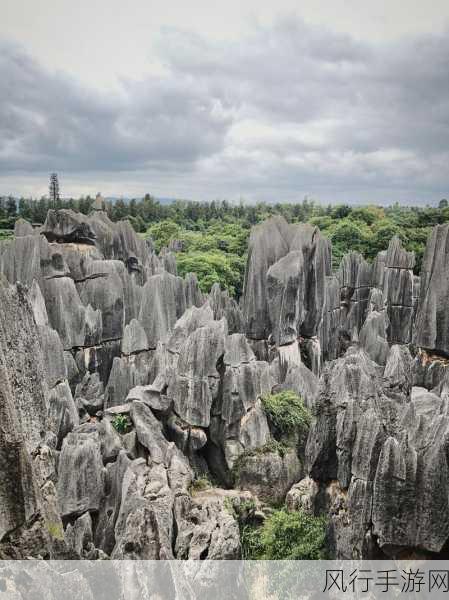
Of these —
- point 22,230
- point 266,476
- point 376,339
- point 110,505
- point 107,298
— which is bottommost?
point 266,476

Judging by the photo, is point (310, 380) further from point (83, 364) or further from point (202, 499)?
point (83, 364)

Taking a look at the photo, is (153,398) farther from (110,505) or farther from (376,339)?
(376,339)

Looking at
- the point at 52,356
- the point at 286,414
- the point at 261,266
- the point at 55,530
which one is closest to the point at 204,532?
the point at 286,414

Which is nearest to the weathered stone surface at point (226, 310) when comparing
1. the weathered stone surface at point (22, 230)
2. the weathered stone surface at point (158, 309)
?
the weathered stone surface at point (158, 309)

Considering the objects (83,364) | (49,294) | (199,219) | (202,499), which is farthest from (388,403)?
(199,219)

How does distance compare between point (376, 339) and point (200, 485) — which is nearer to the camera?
point (200, 485)

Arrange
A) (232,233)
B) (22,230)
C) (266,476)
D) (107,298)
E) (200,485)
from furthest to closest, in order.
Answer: (232,233) → (22,230) → (107,298) → (266,476) → (200,485)
